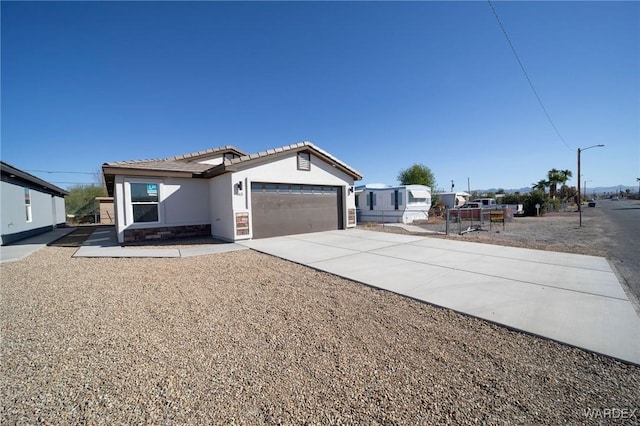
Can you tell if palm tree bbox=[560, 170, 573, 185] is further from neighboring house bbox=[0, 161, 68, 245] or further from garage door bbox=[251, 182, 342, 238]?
neighboring house bbox=[0, 161, 68, 245]

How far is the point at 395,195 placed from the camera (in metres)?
21.5

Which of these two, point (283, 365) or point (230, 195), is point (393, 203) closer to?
point (230, 195)

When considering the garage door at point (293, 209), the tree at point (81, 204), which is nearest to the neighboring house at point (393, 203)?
the garage door at point (293, 209)

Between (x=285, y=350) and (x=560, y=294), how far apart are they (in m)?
4.78

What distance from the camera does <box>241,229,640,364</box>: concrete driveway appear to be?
3.44 meters

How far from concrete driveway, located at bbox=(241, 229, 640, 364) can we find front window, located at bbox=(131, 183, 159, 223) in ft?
16.9

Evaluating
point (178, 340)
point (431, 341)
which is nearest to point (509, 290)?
point (431, 341)

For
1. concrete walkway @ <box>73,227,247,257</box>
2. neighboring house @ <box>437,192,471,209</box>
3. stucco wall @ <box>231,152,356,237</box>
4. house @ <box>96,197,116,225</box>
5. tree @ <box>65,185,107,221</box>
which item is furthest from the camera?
neighboring house @ <box>437,192,471,209</box>

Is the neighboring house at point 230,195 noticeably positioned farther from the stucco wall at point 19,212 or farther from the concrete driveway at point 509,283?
the stucco wall at point 19,212

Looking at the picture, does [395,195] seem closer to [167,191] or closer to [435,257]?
[435,257]

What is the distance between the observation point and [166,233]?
11414 mm

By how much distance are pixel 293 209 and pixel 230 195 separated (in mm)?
Answer: 3125

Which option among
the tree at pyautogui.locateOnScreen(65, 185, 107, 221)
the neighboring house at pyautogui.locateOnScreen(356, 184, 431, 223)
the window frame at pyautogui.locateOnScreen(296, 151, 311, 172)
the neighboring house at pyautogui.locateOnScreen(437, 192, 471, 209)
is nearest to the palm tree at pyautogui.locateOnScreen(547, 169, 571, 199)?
the neighboring house at pyautogui.locateOnScreen(437, 192, 471, 209)

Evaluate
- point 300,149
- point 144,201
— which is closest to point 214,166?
point 144,201
